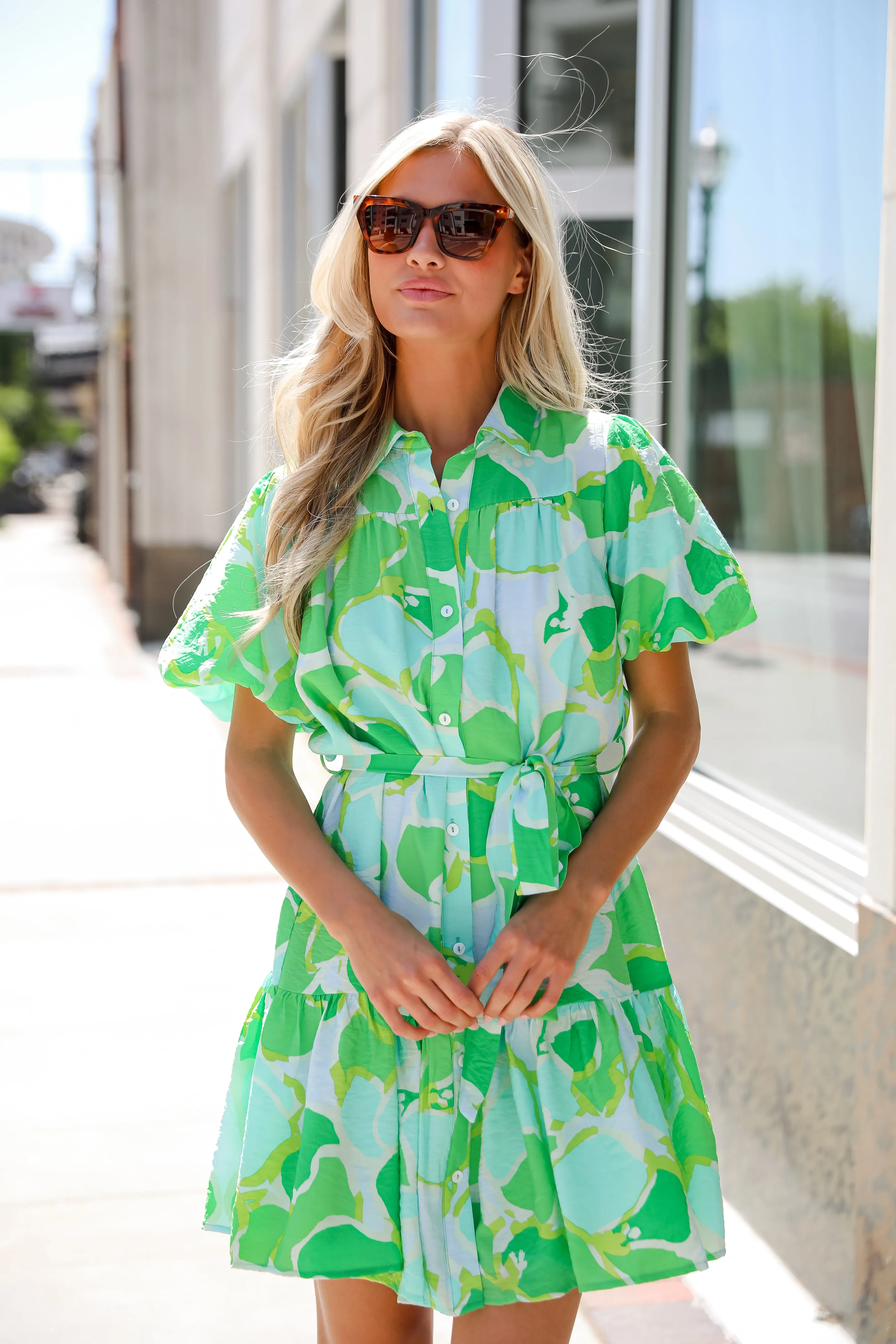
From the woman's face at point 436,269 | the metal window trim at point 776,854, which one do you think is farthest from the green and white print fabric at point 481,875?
the metal window trim at point 776,854

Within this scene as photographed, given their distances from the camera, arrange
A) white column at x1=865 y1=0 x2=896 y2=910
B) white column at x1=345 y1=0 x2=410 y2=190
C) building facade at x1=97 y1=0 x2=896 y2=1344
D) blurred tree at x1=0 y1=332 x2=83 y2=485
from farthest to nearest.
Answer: blurred tree at x1=0 y1=332 x2=83 y2=485, white column at x1=345 y1=0 x2=410 y2=190, building facade at x1=97 y1=0 x2=896 y2=1344, white column at x1=865 y1=0 x2=896 y2=910

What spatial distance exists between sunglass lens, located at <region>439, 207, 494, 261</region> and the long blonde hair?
43 millimetres

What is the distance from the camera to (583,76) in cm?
443

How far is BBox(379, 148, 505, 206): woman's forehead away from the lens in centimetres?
174

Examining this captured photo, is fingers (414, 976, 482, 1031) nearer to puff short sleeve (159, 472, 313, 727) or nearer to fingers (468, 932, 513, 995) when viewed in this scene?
fingers (468, 932, 513, 995)

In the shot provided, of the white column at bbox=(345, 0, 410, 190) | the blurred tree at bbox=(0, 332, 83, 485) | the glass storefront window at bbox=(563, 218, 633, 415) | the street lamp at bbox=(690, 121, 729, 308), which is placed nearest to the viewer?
the street lamp at bbox=(690, 121, 729, 308)

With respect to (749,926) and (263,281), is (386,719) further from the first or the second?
(263,281)

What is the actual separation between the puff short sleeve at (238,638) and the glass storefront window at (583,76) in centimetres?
292

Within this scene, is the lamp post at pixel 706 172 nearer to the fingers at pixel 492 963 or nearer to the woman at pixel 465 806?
the woman at pixel 465 806

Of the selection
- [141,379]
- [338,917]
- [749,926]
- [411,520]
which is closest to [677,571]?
[411,520]

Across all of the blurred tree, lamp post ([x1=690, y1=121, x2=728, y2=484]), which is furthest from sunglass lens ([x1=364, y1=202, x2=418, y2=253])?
the blurred tree

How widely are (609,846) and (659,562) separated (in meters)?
0.35

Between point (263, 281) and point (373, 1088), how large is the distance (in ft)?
28.3

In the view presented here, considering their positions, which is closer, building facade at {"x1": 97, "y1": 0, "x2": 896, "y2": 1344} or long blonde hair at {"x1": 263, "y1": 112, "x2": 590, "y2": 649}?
long blonde hair at {"x1": 263, "y1": 112, "x2": 590, "y2": 649}
